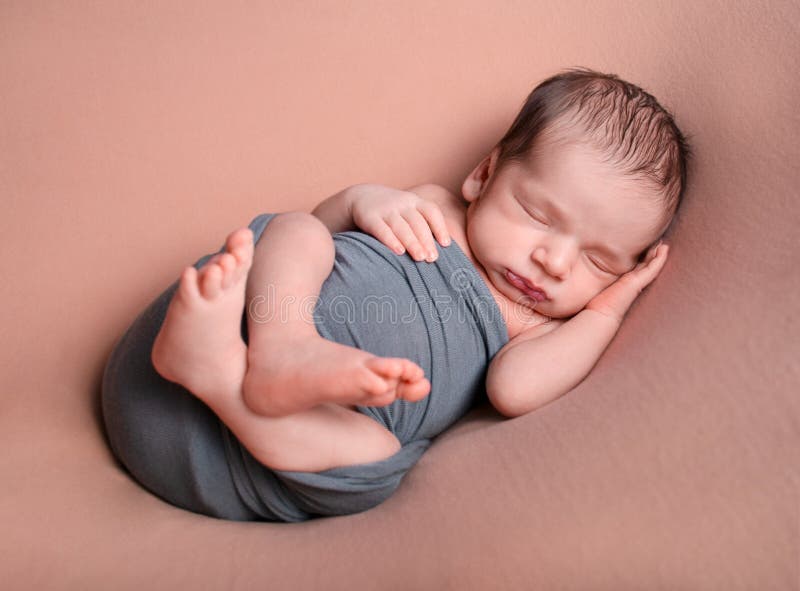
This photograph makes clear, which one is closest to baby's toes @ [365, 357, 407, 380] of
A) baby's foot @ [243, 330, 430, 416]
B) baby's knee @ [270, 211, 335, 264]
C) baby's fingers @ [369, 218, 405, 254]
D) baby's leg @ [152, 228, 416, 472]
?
baby's foot @ [243, 330, 430, 416]

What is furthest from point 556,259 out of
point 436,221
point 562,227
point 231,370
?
point 231,370

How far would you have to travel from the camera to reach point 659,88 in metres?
1.19

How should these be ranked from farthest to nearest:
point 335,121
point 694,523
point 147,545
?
point 335,121
point 147,545
point 694,523

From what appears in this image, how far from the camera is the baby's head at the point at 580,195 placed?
1.07 m

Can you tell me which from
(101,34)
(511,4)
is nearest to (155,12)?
(101,34)

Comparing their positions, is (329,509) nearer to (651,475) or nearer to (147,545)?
(147,545)

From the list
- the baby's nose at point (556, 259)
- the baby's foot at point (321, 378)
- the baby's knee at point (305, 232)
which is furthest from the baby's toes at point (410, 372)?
the baby's nose at point (556, 259)

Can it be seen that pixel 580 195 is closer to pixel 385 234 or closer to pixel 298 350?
pixel 385 234

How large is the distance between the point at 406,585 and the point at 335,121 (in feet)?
2.65

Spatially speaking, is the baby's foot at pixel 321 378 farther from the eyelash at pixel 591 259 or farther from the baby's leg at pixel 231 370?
the eyelash at pixel 591 259

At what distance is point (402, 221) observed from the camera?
3.59 feet

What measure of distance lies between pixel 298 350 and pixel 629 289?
49cm

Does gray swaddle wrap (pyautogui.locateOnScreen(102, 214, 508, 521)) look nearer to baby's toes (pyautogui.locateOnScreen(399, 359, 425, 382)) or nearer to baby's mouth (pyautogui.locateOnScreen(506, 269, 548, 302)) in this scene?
baby's mouth (pyautogui.locateOnScreen(506, 269, 548, 302))

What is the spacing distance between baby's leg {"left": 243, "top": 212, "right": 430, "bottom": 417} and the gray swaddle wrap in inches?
0.9
